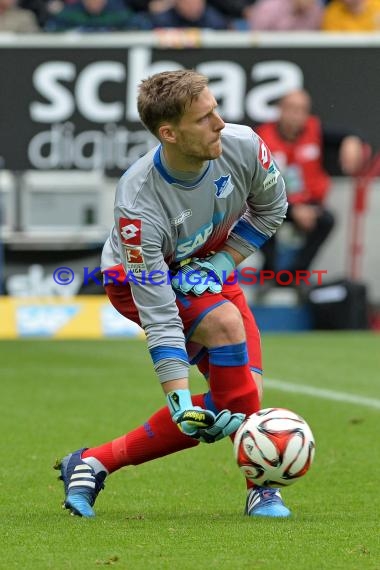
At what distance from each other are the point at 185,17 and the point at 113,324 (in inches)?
159

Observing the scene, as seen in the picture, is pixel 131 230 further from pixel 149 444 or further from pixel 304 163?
pixel 304 163

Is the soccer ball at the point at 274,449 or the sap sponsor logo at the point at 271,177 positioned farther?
the sap sponsor logo at the point at 271,177

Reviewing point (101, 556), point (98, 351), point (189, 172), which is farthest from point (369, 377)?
point (101, 556)

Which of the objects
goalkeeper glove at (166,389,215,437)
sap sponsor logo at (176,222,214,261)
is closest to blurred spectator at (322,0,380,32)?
sap sponsor logo at (176,222,214,261)

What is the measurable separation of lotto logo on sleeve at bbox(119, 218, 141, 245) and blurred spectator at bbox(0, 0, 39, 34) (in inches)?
443

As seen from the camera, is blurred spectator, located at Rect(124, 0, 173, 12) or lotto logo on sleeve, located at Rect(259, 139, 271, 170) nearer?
lotto logo on sleeve, located at Rect(259, 139, 271, 170)

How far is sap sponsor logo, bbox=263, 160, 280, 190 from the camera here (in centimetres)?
571

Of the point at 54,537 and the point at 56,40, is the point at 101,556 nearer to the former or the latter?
the point at 54,537

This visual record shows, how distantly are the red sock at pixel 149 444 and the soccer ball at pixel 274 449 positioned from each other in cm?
31

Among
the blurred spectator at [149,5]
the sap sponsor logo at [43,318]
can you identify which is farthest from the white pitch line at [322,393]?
the blurred spectator at [149,5]

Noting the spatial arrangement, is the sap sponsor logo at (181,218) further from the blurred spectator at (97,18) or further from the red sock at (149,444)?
the blurred spectator at (97,18)

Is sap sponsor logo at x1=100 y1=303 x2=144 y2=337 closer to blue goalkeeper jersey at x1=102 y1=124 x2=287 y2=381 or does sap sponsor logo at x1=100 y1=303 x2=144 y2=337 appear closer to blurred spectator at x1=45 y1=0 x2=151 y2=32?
blurred spectator at x1=45 y1=0 x2=151 y2=32

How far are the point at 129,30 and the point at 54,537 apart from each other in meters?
11.9

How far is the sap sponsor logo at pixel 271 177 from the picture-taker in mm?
5711
